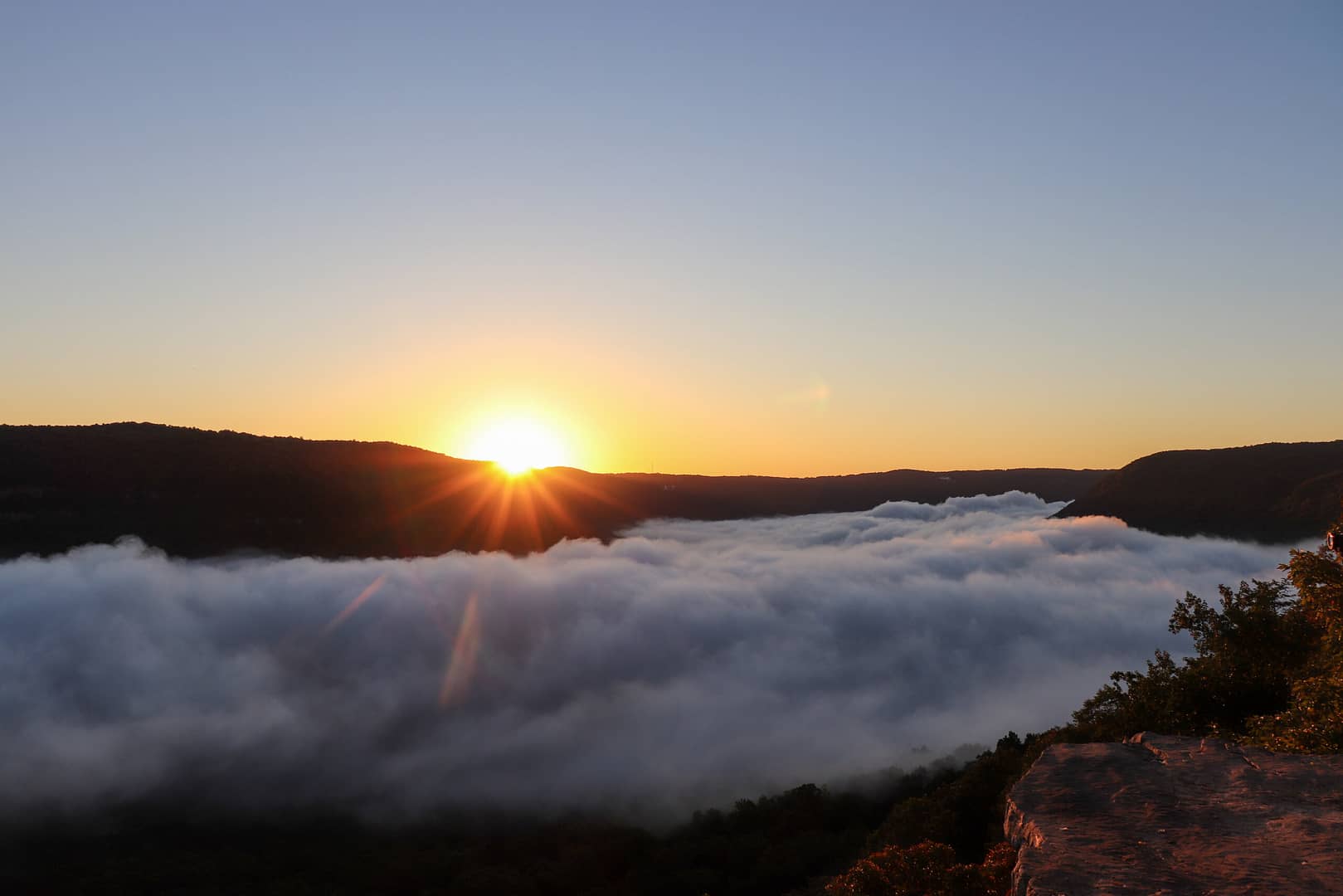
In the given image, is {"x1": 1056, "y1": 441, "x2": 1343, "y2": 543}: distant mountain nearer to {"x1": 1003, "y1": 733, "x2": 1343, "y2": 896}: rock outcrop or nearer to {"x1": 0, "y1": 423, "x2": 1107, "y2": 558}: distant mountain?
{"x1": 1003, "y1": 733, "x2": 1343, "y2": 896}: rock outcrop

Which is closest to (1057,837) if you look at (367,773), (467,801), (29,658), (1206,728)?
(1206,728)

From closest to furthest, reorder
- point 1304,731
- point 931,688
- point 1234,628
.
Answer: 1. point 1304,731
2. point 1234,628
3. point 931,688

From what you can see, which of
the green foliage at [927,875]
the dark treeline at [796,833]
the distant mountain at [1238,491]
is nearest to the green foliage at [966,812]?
the dark treeline at [796,833]

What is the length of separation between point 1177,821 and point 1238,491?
7026 inches

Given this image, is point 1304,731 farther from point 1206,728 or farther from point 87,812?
point 87,812

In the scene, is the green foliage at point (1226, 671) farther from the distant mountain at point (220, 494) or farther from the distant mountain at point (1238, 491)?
the distant mountain at point (220, 494)

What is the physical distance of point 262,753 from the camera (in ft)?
538

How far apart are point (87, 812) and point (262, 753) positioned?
130 feet

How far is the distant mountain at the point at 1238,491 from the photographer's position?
138250mm

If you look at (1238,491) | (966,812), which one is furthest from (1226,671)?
(1238,491)

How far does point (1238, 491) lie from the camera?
154875mm

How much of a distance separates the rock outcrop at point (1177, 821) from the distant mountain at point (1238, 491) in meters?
149

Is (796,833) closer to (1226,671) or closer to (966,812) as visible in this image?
(966,812)

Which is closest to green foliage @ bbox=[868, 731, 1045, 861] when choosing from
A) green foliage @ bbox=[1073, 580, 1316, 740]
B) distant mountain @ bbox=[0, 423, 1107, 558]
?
green foliage @ bbox=[1073, 580, 1316, 740]
